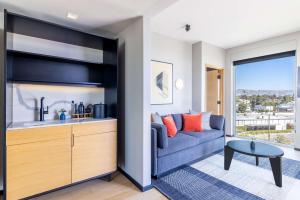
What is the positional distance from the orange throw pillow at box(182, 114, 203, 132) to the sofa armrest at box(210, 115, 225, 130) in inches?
15.7

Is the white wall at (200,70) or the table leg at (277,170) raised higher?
the white wall at (200,70)

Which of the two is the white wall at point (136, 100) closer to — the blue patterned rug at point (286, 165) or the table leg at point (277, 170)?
the table leg at point (277, 170)

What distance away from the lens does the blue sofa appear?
2.38 meters

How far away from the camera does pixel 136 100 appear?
2285 mm

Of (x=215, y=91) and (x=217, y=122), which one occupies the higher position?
(x=215, y=91)

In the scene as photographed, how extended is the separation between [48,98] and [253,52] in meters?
4.75

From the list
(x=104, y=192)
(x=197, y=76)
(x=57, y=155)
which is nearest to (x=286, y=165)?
(x=197, y=76)

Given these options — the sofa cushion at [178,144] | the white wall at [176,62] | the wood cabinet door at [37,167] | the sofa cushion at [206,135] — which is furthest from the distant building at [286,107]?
the wood cabinet door at [37,167]

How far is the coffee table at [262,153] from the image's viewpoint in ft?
7.14

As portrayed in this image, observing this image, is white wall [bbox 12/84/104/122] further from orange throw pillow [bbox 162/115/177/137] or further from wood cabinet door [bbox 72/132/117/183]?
orange throw pillow [bbox 162/115/177/137]

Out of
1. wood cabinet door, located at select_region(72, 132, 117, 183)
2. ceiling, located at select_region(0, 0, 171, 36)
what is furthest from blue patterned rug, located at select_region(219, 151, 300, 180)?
ceiling, located at select_region(0, 0, 171, 36)

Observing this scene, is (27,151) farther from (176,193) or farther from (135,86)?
(176,193)

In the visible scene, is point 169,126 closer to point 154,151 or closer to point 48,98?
point 154,151

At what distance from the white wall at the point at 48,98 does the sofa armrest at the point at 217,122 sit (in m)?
2.49
